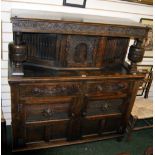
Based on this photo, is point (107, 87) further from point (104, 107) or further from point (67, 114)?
point (67, 114)

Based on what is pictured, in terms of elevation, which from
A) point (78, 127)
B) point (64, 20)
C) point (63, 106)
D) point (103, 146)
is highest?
point (64, 20)

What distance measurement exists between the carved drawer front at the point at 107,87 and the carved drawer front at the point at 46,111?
11.2 inches

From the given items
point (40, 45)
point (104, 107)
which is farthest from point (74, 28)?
point (104, 107)

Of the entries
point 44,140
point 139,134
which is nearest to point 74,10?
point 44,140

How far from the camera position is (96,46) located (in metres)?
2.20

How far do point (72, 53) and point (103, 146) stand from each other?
51.4 inches

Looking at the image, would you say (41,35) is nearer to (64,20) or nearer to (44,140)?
(64,20)

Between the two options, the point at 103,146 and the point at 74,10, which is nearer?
the point at 74,10

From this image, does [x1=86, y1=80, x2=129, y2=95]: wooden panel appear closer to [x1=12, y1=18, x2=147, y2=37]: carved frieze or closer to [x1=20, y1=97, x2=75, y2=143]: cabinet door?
[x1=20, y1=97, x2=75, y2=143]: cabinet door

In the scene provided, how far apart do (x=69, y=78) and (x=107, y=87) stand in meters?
0.47

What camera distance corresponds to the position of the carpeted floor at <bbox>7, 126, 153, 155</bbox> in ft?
8.39

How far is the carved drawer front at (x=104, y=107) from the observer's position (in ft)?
7.81

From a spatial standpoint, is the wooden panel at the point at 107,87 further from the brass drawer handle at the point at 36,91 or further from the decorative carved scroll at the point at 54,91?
the brass drawer handle at the point at 36,91

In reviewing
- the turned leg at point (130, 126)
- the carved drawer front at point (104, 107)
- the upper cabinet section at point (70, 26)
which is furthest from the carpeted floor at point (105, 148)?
the upper cabinet section at point (70, 26)
